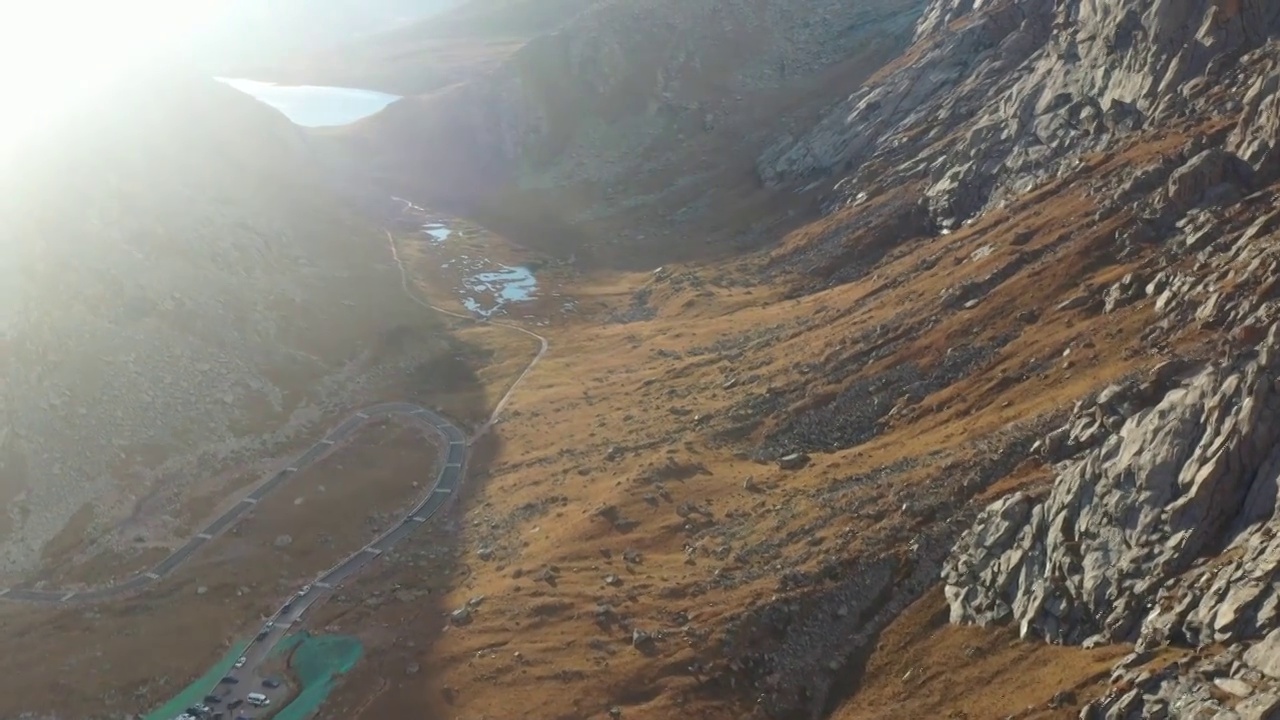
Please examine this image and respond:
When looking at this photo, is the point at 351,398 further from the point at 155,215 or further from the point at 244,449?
the point at 155,215

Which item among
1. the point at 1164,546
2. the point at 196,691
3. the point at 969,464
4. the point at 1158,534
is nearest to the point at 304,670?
the point at 196,691

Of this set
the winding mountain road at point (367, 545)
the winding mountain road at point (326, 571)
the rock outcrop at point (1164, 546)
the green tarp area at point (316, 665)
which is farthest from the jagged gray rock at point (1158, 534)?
the winding mountain road at point (367, 545)

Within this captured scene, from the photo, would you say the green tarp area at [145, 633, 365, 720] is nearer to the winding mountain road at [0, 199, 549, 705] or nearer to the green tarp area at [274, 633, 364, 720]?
the green tarp area at [274, 633, 364, 720]

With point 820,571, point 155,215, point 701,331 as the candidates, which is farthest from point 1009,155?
point 155,215

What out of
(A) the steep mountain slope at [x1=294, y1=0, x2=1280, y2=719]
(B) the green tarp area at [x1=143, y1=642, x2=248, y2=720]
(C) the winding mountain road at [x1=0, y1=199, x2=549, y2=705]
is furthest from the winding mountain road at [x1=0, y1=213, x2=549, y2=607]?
(B) the green tarp area at [x1=143, y1=642, x2=248, y2=720]

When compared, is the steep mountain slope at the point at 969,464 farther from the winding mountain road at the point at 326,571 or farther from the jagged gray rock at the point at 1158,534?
the winding mountain road at the point at 326,571

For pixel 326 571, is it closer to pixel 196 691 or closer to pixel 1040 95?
pixel 196 691
